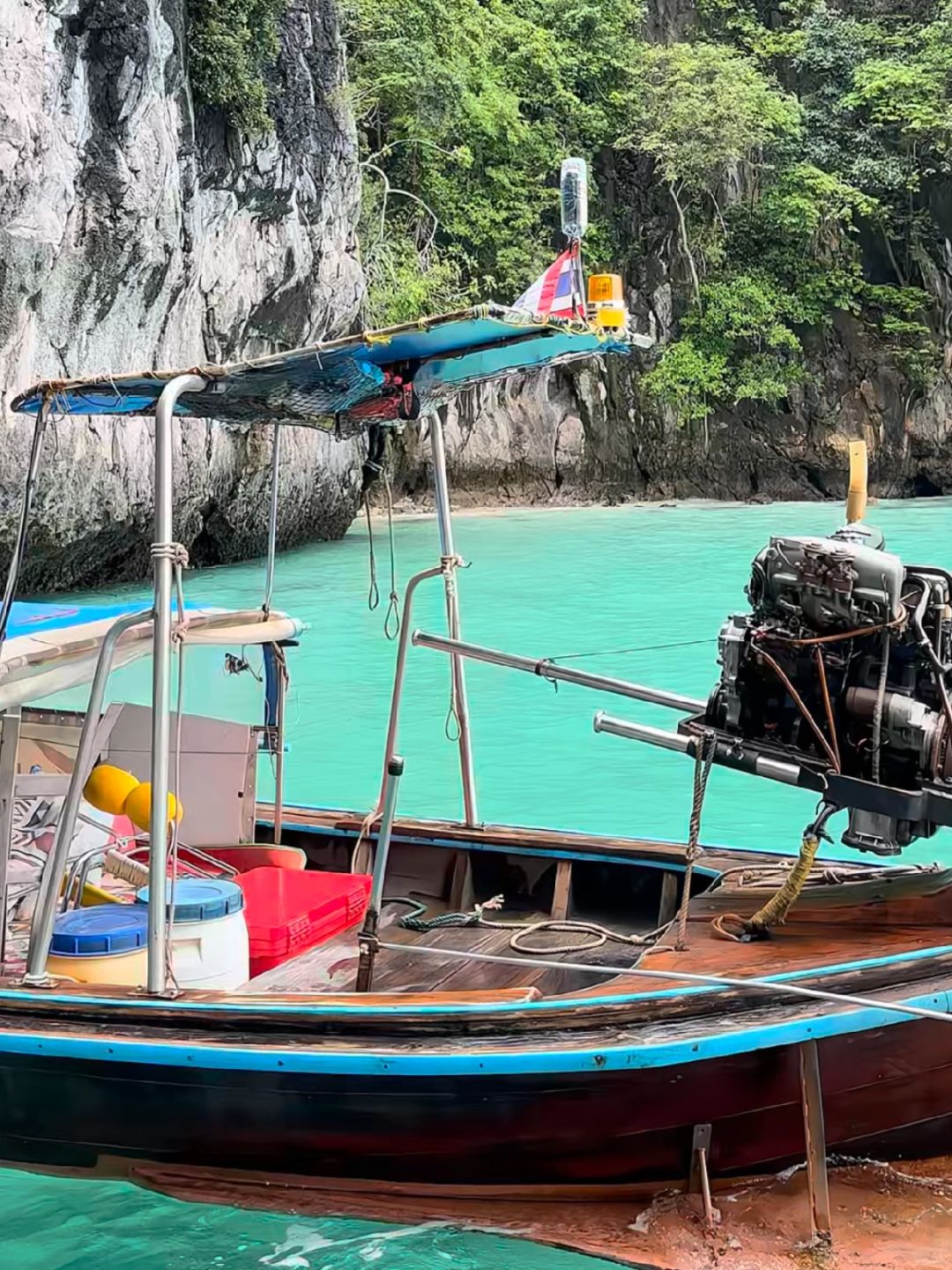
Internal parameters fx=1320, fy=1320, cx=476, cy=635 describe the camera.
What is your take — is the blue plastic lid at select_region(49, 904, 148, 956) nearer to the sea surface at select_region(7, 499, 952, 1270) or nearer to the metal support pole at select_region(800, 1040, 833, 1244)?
the sea surface at select_region(7, 499, 952, 1270)

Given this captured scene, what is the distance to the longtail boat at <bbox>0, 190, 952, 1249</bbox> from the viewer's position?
3465mm

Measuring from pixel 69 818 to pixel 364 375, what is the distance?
165cm

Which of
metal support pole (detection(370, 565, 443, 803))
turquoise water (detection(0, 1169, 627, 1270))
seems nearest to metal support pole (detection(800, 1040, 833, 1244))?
turquoise water (detection(0, 1169, 627, 1270))

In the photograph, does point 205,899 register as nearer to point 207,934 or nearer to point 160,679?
point 207,934

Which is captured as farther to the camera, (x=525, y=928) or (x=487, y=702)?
(x=487, y=702)

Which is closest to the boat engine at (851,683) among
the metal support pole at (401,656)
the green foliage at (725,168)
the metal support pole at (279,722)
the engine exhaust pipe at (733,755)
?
the engine exhaust pipe at (733,755)

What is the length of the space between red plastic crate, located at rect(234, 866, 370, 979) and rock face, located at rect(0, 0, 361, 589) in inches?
398

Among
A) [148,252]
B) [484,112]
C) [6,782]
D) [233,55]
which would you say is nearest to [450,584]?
[6,782]

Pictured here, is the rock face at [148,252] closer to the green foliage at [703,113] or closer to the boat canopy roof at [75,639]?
the boat canopy roof at [75,639]

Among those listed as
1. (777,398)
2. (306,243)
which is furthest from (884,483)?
(306,243)

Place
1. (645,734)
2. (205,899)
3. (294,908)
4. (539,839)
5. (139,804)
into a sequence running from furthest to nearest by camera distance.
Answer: (539,839), (294,908), (139,804), (205,899), (645,734)

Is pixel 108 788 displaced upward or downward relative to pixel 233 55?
downward

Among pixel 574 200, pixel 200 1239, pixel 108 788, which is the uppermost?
pixel 574 200

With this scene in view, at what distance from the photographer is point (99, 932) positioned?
411cm
